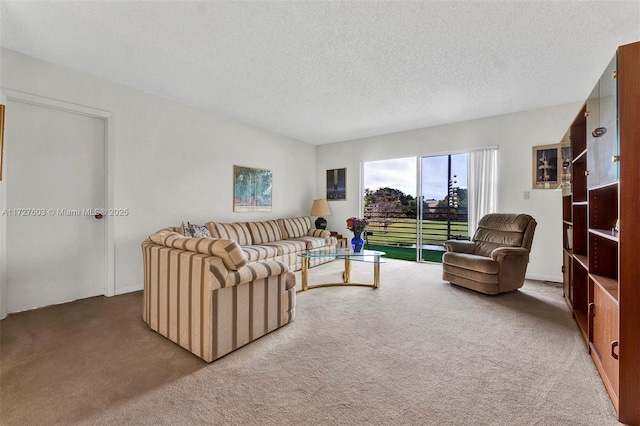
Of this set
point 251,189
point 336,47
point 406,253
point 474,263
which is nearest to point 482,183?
point 474,263

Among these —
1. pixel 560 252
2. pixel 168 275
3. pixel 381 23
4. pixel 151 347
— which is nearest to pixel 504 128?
pixel 560 252

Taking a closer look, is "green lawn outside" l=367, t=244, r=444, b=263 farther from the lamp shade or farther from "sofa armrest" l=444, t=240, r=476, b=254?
the lamp shade

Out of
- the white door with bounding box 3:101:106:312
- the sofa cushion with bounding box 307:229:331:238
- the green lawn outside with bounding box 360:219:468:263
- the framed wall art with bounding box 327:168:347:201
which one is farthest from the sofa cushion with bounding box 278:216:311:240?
the white door with bounding box 3:101:106:312

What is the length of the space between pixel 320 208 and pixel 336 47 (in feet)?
12.6

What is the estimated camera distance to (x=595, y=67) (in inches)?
115

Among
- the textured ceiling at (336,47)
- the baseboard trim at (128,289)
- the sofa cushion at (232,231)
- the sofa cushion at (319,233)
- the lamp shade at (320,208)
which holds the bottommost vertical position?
the baseboard trim at (128,289)

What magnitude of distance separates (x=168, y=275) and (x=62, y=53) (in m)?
2.59

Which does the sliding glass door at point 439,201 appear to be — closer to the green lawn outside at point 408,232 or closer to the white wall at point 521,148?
the green lawn outside at point 408,232

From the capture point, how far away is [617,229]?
1.59 m

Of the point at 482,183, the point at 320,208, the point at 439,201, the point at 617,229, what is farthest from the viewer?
the point at 320,208

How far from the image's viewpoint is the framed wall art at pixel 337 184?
20.8 ft

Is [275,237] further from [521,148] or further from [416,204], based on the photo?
[521,148]

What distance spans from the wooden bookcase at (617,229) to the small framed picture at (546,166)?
2342 millimetres

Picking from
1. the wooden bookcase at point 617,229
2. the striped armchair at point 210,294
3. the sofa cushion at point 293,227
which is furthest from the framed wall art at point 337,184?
the wooden bookcase at point 617,229
